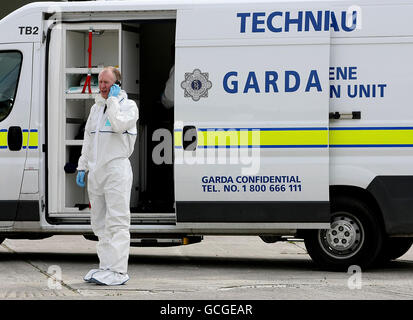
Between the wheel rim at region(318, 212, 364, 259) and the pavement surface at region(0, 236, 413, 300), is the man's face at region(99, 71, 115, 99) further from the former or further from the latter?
the wheel rim at region(318, 212, 364, 259)

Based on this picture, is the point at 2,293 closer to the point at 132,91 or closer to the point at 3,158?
the point at 3,158

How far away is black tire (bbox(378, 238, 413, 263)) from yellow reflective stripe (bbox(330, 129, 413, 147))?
1.43 m

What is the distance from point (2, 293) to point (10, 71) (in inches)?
124

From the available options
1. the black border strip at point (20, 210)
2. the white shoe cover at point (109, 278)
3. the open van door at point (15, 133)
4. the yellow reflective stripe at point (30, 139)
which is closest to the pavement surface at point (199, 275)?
the white shoe cover at point (109, 278)

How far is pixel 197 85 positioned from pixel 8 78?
7.12ft

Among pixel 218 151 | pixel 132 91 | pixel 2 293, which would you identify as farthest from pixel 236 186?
pixel 2 293

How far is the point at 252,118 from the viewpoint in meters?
10.2

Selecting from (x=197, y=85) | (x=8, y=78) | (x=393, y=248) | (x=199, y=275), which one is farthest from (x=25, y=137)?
(x=393, y=248)

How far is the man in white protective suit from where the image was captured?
9078mm

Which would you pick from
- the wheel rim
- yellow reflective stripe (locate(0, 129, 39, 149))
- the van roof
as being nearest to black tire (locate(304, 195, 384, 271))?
the wheel rim

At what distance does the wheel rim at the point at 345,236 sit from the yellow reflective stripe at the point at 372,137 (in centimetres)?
→ 75

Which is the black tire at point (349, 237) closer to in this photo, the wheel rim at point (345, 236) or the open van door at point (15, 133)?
the wheel rim at point (345, 236)

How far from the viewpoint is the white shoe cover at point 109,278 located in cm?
907

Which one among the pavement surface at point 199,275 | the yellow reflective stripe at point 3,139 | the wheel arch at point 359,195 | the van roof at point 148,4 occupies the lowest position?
the pavement surface at point 199,275
